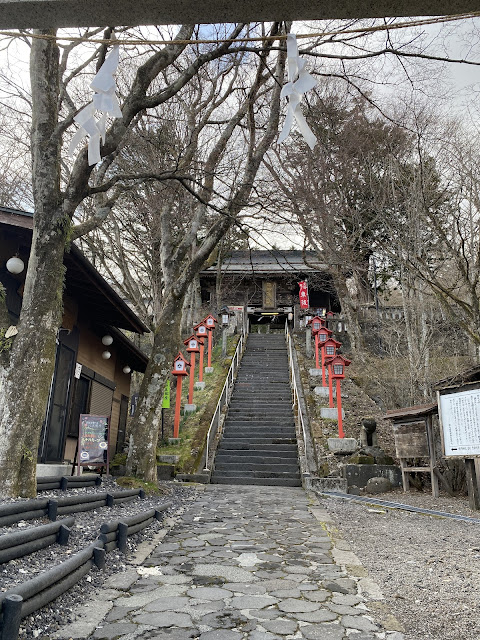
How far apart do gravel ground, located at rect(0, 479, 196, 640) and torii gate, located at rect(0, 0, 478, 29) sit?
3393mm

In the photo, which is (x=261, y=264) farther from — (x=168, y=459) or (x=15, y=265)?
(x=15, y=265)

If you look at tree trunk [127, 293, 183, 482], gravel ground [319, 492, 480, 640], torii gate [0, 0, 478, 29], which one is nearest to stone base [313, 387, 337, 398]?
gravel ground [319, 492, 480, 640]

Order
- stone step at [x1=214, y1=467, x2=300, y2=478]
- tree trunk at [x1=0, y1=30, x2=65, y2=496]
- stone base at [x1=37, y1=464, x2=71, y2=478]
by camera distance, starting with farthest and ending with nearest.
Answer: stone step at [x1=214, y1=467, x2=300, y2=478]
stone base at [x1=37, y1=464, x2=71, y2=478]
tree trunk at [x1=0, y1=30, x2=65, y2=496]

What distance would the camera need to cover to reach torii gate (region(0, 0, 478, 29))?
2654 millimetres

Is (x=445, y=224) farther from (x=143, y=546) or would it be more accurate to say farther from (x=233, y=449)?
(x=143, y=546)

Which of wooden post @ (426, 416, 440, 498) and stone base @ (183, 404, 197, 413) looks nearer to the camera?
wooden post @ (426, 416, 440, 498)

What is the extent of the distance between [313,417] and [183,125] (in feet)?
31.1

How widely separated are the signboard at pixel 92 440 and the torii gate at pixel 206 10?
7.56m

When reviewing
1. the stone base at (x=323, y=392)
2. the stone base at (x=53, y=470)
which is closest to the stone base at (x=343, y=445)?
the stone base at (x=323, y=392)

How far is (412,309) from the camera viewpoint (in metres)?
14.1

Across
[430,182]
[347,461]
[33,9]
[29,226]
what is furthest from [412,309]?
[33,9]

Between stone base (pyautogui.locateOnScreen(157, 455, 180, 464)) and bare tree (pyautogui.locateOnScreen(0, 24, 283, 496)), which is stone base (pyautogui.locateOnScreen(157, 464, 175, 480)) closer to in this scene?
stone base (pyautogui.locateOnScreen(157, 455, 180, 464))

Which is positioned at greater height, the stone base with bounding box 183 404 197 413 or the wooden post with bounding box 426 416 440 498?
the stone base with bounding box 183 404 197 413

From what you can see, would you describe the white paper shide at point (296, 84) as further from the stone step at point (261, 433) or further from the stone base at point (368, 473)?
the stone step at point (261, 433)
